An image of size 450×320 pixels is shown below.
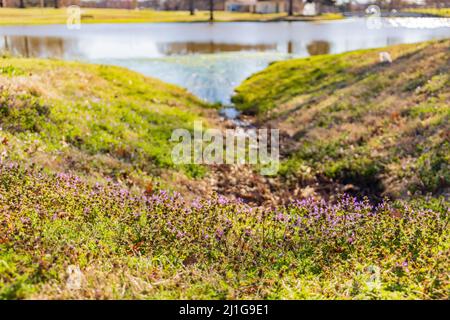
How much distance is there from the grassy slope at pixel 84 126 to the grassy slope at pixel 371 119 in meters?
5.29

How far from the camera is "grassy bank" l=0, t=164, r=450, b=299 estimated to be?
542 cm

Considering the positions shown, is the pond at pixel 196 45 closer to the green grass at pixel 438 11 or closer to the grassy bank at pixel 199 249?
the green grass at pixel 438 11

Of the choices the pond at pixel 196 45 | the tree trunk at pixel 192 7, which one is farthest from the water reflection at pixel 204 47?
the tree trunk at pixel 192 7

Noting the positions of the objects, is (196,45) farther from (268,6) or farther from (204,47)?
(268,6)

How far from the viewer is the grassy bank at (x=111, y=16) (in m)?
20.5

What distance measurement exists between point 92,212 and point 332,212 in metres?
4.29

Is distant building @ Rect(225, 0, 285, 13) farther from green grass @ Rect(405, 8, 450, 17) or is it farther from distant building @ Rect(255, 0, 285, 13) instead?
green grass @ Rect(405, 8, 450, 17)

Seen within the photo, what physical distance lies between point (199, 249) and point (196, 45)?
196 feet

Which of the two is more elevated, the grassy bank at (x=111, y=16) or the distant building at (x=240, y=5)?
the distant building at (x=240, y=5)

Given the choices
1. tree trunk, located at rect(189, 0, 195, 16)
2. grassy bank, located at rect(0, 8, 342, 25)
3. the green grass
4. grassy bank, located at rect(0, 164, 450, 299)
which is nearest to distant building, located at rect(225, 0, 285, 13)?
grassy bank, located at rect(0, 8, 342, 25)

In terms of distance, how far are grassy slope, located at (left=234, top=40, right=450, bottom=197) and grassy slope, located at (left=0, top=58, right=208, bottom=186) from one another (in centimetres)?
529

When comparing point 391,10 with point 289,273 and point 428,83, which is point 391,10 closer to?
point 428,83

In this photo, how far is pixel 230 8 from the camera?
113 m

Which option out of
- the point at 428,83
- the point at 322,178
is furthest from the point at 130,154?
the point at 428,83
